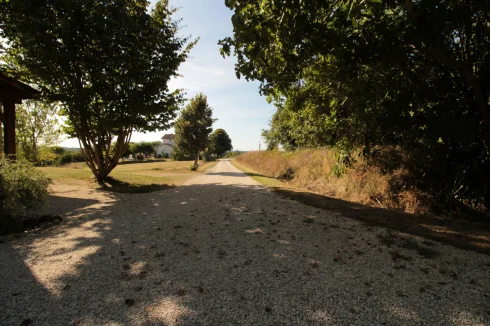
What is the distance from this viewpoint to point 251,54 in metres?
4.84

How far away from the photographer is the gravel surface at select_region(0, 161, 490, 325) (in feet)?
8.26

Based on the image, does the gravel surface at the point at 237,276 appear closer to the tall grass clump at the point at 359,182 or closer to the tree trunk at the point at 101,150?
the tall grass clump at the point at 359,182

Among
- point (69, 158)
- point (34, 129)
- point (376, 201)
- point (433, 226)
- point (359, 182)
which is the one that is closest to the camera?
point (433, 226)

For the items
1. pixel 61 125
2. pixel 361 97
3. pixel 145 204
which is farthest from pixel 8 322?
pixel 61 125

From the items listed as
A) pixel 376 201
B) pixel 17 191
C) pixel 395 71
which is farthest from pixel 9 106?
pixel 376 201

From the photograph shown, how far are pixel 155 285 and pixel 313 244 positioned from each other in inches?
105

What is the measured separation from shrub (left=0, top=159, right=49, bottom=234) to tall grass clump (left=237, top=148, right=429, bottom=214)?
8070 millimetres

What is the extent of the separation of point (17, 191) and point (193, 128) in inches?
839

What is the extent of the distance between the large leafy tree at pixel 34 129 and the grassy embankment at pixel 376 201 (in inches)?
952

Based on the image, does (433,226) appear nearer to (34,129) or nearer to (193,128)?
(193,128)

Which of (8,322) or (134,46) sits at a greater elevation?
(134,46)

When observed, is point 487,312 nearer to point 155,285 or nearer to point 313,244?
point 313,244

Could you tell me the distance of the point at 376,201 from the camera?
8766mm

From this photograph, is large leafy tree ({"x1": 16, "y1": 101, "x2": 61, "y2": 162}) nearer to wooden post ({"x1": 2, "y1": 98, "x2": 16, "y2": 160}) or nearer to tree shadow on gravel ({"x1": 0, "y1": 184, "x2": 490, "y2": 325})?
wooden post ({"x1": 2, "y1": 98, "x2": 16, "y2": 160})
